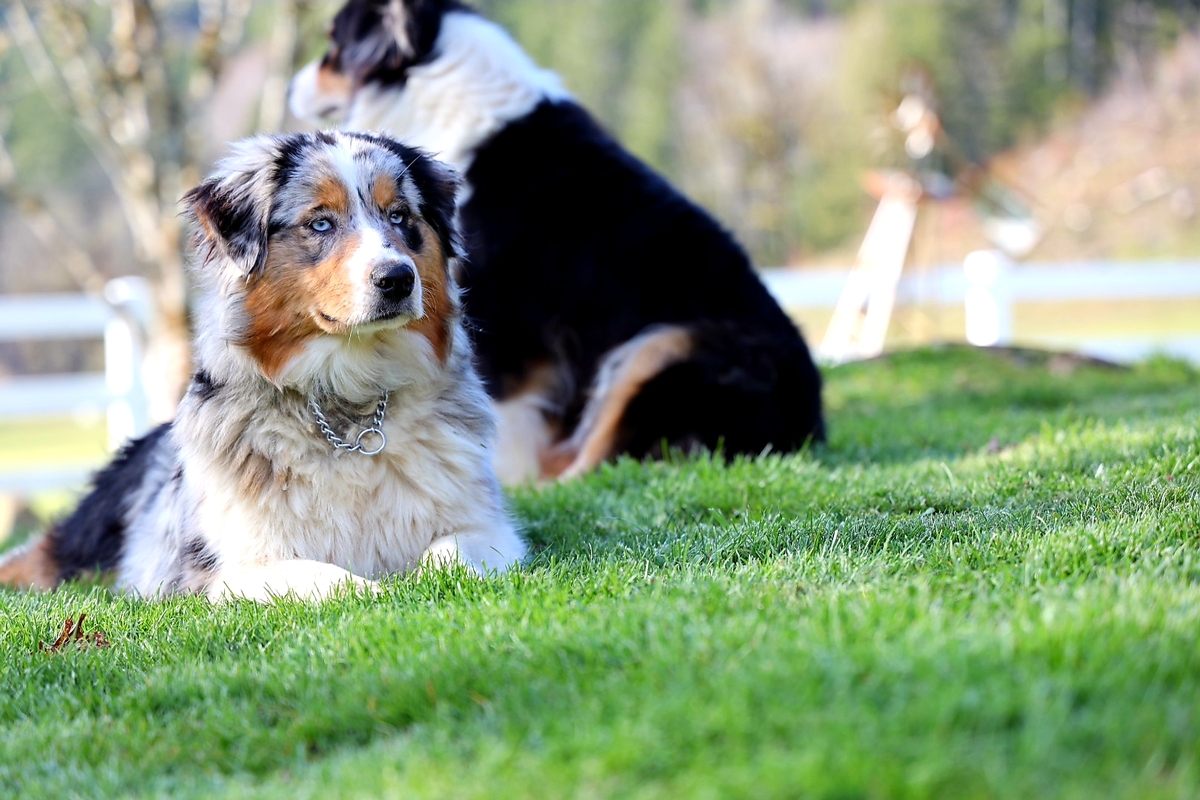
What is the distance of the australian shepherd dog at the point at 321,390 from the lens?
4.43 m

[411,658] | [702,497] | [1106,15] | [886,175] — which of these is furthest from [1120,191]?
[411,658]

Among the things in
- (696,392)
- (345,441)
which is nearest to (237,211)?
(345,441)

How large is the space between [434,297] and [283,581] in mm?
1254

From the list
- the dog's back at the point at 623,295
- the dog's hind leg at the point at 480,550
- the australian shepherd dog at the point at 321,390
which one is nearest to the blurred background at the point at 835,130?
the dog's back at the point at 623,295

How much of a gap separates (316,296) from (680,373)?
245cm

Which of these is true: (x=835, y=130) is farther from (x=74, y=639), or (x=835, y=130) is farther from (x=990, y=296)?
(x=74, y=639)

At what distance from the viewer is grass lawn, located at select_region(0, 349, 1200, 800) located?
2326mm

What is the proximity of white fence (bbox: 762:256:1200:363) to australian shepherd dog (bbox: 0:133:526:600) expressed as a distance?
9.07 m

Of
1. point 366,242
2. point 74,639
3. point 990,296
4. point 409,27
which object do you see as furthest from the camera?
point 990,296

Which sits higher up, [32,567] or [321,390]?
[321,390]

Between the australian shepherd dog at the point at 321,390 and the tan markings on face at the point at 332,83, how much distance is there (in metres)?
2.83

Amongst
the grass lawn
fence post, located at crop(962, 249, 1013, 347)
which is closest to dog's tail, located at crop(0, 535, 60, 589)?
the grass lawn

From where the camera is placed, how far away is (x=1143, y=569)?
343cm

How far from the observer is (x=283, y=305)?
179 inches
